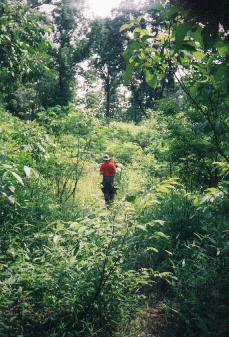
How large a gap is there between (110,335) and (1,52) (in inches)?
188

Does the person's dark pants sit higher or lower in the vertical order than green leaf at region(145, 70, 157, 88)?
lower

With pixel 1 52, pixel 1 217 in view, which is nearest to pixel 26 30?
pixel 1 52

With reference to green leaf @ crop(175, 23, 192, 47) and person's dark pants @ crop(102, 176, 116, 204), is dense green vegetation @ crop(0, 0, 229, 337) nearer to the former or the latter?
green leaf @ crop(175, 23, 192, 47)

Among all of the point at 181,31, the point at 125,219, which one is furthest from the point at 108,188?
the point at 181,31

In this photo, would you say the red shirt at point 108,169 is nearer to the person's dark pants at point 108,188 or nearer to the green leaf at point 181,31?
the person's dark pants at point 108,188

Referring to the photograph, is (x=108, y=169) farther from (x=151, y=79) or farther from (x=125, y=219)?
(x=151, y=79)

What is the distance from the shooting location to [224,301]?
4.61 m

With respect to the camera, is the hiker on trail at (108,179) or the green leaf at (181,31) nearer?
the green leaf at (181,31)

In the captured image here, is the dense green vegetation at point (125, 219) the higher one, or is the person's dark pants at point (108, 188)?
the dense green vegetation at point (125, 219)

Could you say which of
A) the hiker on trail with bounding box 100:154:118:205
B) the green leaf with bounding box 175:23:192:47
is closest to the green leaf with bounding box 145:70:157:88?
the green leaf with bounding box 175:23:192:47

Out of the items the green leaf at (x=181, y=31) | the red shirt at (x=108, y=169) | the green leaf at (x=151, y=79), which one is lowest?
the red shirt at (x=108, y=169)

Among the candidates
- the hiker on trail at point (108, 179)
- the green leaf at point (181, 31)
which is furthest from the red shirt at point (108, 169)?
the green leaf at point (181, 31)

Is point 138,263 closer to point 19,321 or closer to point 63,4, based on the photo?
point 19,321

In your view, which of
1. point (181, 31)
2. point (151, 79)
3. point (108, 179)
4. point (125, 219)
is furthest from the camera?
point (108, 179)
